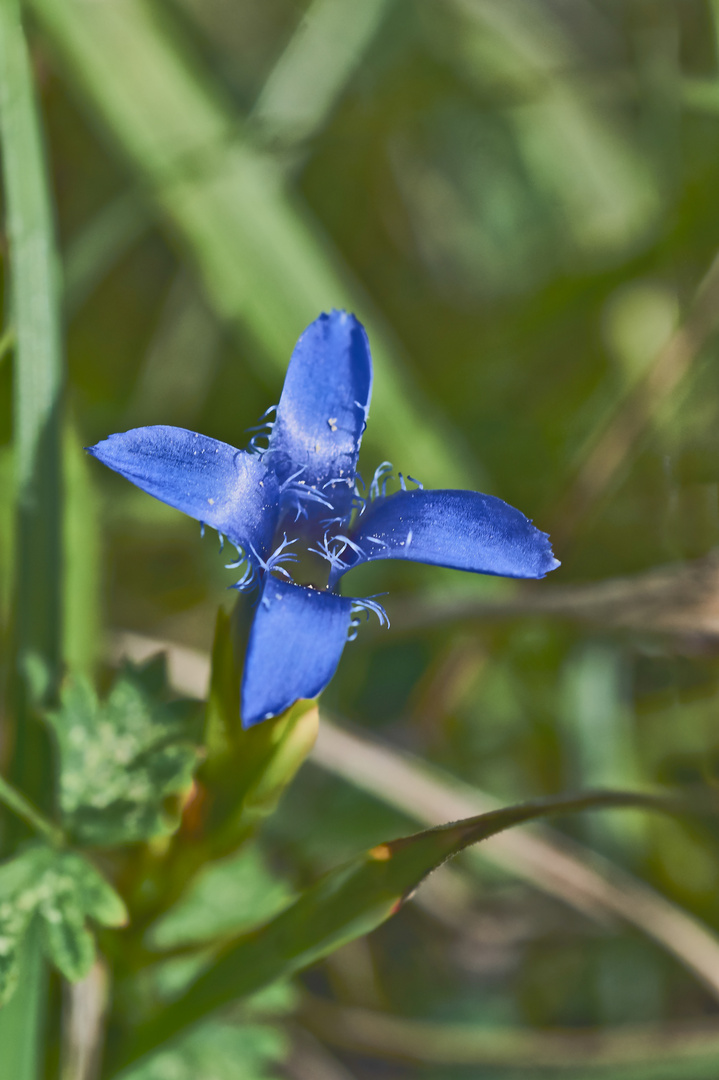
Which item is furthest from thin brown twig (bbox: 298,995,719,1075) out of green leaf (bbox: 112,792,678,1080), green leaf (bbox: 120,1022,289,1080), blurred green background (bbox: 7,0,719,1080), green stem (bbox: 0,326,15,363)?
green stem (bbox: 0,326,15,363)

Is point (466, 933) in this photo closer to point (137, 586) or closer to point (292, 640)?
point (137, 586)

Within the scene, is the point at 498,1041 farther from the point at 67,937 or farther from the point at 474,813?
the point at 67,937

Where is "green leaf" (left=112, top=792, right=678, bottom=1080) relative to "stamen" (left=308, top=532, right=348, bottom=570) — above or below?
below

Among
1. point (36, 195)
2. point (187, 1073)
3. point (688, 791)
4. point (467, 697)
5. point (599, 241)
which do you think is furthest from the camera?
point (599, 241)

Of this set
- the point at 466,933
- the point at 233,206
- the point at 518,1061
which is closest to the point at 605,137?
the point at 233,206

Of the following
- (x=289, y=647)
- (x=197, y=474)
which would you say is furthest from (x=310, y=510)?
(x=289, y=647)

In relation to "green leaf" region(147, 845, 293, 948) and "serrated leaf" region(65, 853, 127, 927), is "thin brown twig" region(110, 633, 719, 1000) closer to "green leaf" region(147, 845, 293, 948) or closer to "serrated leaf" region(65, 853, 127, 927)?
"green leaf" region(147, 845, 293, 948)
